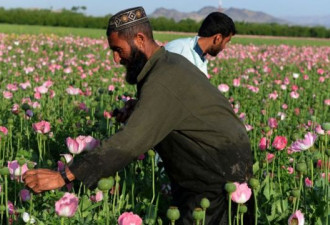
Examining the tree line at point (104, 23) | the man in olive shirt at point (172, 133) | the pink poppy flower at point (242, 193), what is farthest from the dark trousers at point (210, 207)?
the tree line at point (104, 23)

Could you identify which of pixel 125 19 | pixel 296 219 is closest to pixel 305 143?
pixel 296 219

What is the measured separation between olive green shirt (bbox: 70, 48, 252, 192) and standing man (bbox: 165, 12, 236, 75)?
161 centimetres

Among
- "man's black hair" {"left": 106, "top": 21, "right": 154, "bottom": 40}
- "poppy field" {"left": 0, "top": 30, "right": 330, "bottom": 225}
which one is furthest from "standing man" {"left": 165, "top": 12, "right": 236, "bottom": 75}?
"man's black hair" {"left": 106, "top": 21, "right": 154, "bottom": 40}

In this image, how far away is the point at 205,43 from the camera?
421 centimetres

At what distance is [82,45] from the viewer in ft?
47.2

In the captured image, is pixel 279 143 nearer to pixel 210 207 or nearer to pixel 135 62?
pixel 210 207

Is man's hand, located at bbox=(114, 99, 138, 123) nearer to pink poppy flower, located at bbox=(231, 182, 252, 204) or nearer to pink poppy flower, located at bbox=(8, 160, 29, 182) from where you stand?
pink poppy flower, located at bbox=(8, 160, 29, 182)

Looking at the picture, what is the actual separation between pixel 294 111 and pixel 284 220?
3314 mm

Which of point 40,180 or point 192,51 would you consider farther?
point 192,51

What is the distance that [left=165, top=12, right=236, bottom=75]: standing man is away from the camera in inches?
164

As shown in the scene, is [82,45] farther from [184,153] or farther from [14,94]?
[184,153]

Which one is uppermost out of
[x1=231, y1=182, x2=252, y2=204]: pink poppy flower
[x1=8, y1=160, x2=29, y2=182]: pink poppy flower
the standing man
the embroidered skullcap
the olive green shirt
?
the embroidered skullcap

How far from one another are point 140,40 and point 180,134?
1.39ft

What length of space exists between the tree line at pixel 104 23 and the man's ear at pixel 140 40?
123 ft
